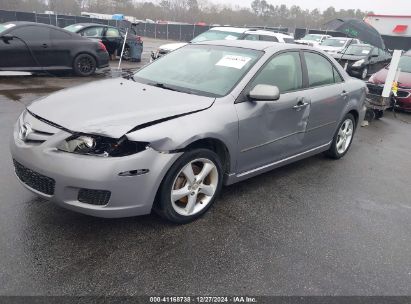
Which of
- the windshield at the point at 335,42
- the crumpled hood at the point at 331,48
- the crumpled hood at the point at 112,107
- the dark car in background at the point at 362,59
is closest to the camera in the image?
the crumpled hood at the point at 112,107

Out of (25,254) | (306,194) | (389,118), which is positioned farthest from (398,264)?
(389,118)

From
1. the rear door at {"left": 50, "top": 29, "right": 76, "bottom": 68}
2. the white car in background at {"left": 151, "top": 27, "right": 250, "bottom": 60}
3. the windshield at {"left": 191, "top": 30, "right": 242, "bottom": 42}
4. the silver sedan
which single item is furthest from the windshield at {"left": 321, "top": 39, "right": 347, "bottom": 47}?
the silver sedan

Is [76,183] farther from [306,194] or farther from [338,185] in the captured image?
[338,185]

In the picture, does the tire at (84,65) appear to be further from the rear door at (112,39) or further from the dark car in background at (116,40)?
the rear door at (112,39)

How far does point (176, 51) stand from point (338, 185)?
2.57m

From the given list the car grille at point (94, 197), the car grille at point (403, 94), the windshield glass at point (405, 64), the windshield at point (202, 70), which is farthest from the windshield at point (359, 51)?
the car grille at point (94, 197)

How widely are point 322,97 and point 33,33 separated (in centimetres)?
781

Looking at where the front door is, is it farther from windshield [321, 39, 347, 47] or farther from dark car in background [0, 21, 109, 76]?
windshield [321, 39, 347, 47]

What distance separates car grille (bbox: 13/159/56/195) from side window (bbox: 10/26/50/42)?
7.19m

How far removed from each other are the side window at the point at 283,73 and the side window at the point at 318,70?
209 mm

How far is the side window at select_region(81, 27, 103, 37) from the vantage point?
13202mm

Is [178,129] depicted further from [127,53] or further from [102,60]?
[127,53]

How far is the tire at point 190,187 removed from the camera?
298 centimetres

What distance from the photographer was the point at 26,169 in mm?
2887
